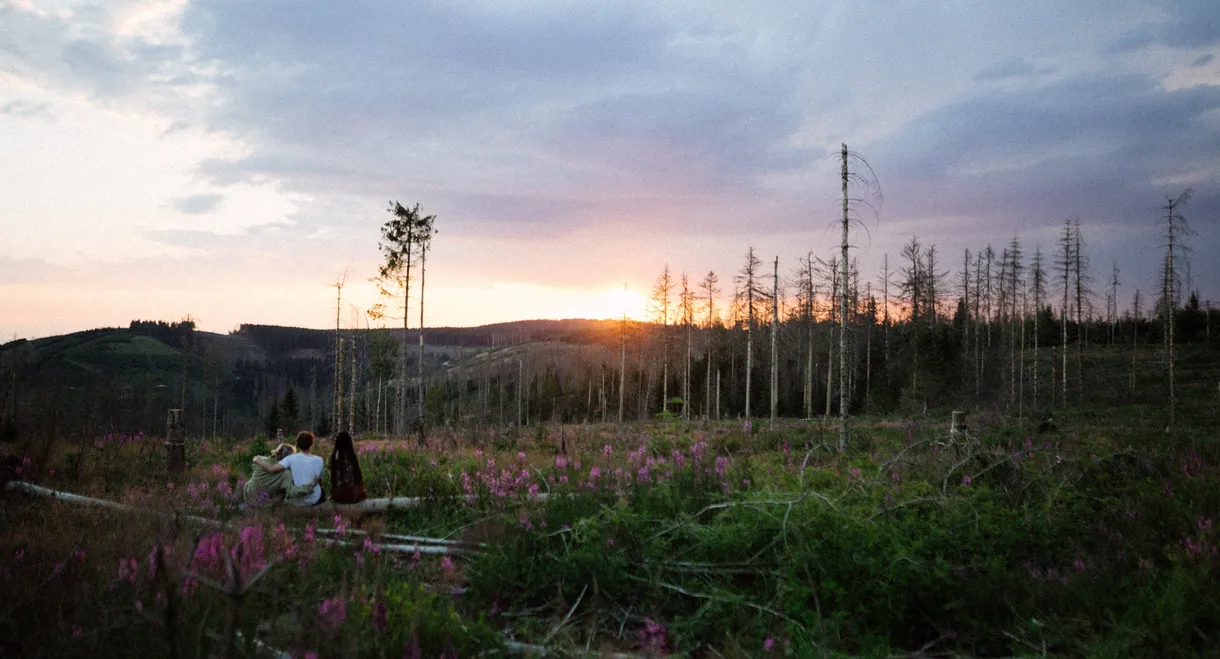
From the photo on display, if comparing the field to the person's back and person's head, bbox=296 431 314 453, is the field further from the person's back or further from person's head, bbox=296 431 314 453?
person's head, bbox=296 431 314 453

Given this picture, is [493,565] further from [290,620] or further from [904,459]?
[904,459]

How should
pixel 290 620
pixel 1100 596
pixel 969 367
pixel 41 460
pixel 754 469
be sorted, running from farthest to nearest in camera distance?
pixel 969 367 → pixel 41 460 → pixel 754 469 → pixel 1100 596 → pixel 290 620

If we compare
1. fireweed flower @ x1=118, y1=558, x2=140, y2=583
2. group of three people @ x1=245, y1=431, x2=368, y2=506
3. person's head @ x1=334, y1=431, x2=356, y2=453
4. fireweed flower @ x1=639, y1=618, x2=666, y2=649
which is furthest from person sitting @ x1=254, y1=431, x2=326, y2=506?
fireweed flower @ x1=639, y1=618, x2=666, y2=649

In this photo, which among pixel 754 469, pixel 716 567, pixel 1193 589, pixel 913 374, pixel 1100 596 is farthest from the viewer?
pixel 913 374

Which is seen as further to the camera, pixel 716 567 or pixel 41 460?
pixel 41 460

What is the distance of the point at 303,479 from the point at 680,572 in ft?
20.4

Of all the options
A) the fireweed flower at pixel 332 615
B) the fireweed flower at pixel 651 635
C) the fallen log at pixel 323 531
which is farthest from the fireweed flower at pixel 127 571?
the fireweed flower at pixel 651 635

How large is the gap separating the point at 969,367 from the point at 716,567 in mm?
59614

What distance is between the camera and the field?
4008mm

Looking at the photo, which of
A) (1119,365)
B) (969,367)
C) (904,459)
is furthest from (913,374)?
(904,459)

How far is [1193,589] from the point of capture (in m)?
4.79

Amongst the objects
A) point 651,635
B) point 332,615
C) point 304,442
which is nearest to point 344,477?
point 304,442

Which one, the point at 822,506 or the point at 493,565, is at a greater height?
the point at 822,506

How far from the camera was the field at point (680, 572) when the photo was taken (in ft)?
13.1
